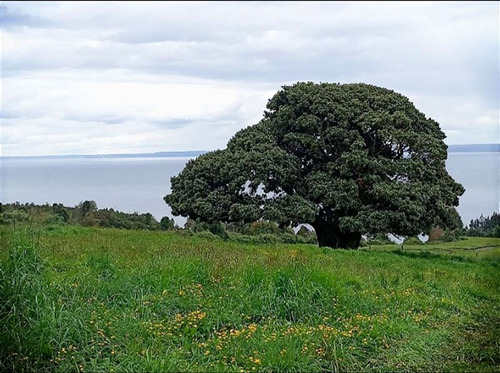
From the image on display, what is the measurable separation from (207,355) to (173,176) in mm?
11578

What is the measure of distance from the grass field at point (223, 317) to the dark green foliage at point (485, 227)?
20.7 ft

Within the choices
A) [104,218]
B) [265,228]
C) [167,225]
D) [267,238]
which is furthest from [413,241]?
[104,218]

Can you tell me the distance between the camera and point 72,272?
7070 millimetres

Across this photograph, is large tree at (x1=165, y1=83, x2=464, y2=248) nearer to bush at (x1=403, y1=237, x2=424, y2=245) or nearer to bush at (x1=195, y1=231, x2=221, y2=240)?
bush at (x1=195, y1=231, x2=221, y2=240)

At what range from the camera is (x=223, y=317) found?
564 cm

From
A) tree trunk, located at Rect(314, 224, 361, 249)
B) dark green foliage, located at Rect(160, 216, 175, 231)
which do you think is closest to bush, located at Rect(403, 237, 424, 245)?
tree trunk, located at Rect(314, 224, 361, 249)

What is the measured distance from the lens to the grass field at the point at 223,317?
4711mm

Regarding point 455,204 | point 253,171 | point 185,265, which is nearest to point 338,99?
point 253,171

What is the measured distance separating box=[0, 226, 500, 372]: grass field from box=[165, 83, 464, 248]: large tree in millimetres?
5533

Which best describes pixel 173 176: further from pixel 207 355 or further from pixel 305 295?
pixel 207 355

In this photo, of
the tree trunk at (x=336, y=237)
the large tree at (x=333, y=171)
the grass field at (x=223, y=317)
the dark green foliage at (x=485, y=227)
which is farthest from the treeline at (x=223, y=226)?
the grass field at (x=223, y=317)

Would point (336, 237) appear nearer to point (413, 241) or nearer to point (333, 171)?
point (333, 171)

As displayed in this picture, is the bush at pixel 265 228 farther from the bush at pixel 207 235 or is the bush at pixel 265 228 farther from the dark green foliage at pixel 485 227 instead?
the dark green foliage at pixel 485 227

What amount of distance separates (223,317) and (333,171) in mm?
9487
